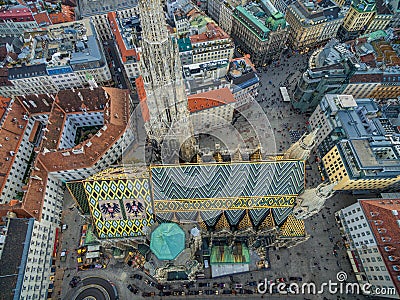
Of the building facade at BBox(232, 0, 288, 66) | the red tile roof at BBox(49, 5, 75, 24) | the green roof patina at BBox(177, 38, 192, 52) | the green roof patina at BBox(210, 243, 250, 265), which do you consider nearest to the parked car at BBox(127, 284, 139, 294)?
the green roof patina at BBox(210, 243, 250, 265)

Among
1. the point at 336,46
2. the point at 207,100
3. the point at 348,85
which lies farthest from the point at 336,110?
the point at 207,100

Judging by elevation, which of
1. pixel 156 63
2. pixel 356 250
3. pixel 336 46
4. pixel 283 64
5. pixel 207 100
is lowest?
pixel 356 250

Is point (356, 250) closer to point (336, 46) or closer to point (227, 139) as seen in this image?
point (227, 139)

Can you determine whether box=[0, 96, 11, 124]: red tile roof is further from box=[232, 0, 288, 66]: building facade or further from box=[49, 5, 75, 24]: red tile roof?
box=[232, 0, 288, 66]: building facade

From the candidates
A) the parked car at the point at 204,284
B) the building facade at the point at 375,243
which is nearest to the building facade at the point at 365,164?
the building facade at the point at 375,243

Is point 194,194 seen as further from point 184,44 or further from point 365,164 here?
point 184,44

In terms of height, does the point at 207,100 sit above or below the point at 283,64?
below

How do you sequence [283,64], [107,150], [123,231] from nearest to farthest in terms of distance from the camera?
[123,231], [107,150], [283,64]
